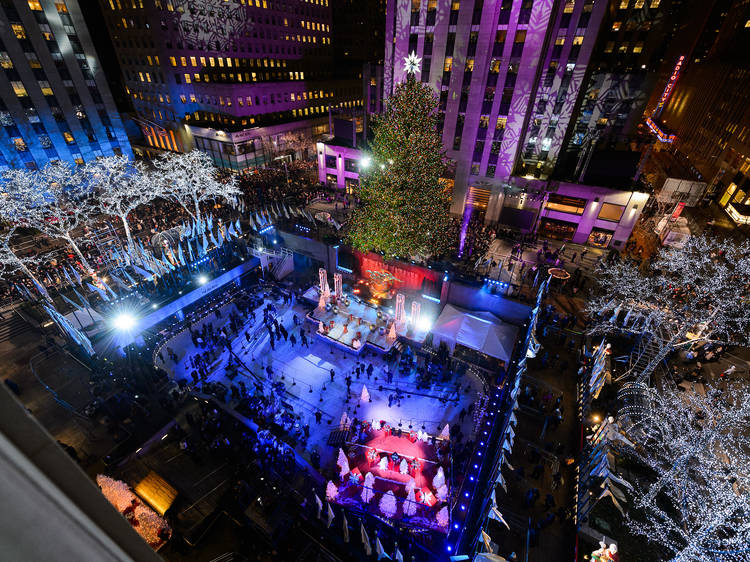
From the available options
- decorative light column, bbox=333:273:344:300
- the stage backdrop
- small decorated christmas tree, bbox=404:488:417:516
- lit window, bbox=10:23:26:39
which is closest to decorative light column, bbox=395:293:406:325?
the stage backdrop

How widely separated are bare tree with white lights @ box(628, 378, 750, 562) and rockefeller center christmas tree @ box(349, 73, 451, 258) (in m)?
16.1

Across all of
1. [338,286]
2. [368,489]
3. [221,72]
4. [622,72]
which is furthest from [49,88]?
[622,72]

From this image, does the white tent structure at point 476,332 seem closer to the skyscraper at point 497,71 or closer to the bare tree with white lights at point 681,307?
the bare tree with white lights at point 681,307

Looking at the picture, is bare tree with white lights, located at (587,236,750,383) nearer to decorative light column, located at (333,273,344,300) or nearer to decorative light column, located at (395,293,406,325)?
decorative light column, located at (395,293,406,325)

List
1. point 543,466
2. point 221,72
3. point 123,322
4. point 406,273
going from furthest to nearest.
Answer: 1. point 221,72
2. point 406,273
3. point 123,322
4. point 543,466

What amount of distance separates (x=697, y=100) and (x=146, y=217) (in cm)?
8453

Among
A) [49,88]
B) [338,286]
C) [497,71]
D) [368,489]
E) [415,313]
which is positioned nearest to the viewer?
[368,489]

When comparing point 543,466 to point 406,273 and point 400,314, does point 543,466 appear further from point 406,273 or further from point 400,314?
point 406,273

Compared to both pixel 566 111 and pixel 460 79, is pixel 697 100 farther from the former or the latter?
pixel 460 79

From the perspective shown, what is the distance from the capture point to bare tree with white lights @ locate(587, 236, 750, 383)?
18.3 metres

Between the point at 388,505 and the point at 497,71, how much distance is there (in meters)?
35.3

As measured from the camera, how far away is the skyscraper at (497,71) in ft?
96.4

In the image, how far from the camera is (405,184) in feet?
76.7

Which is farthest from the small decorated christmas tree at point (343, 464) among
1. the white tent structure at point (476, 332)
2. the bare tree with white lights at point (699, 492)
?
the bare tree with white lights at point (699, 492)
